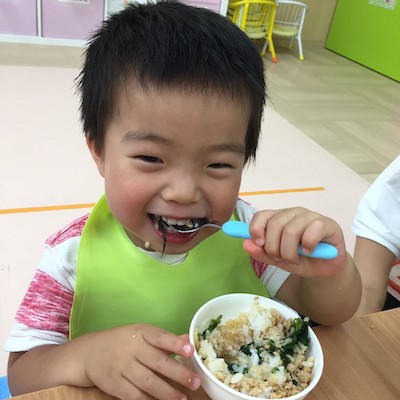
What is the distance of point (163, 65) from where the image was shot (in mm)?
563

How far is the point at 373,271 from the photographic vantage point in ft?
3.15

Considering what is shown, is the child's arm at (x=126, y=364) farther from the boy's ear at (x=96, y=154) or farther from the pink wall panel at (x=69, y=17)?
the pink wall panel at (x=69, y=17)

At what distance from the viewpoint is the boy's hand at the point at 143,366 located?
0.47m

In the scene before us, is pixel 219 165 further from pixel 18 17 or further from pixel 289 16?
pixel 289 16

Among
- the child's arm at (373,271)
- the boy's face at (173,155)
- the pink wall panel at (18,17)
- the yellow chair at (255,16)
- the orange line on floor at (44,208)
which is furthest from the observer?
the yellow chair at (255,16)

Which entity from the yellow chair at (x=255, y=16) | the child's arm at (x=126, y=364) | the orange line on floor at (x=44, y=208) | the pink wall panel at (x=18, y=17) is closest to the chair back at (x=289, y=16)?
the yellow chair at (x=255, y=16)

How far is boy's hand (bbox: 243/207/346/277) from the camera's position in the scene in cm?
52

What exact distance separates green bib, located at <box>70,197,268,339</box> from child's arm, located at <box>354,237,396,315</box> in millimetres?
367

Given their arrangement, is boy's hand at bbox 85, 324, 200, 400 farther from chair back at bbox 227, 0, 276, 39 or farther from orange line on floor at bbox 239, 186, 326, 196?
chair back at bbox 227, 0, 276, 39

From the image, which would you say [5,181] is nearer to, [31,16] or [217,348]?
[217,348]

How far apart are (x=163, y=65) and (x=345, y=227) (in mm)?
1531

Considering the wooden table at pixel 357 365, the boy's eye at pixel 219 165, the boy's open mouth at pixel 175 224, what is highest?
the boy's eye at pixel 219 165

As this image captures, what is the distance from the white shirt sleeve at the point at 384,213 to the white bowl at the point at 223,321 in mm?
522

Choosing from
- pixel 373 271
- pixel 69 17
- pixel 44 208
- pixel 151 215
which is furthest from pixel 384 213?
pixel 69 17
